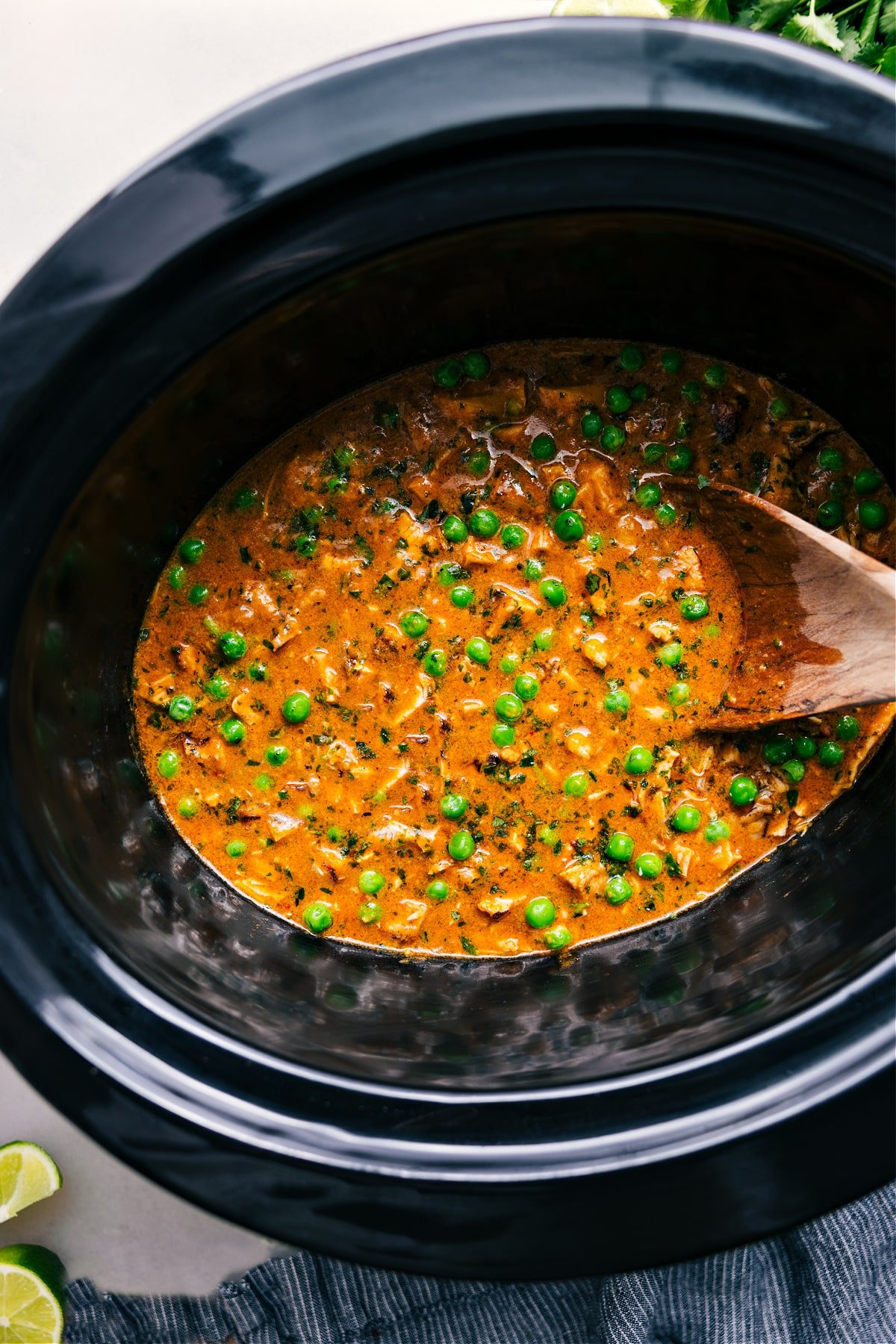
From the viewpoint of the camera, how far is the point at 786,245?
98.4 inches

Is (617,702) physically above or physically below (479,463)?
below

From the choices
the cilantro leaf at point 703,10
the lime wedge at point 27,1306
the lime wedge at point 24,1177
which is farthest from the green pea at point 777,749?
the lime wedge at point 27,1306

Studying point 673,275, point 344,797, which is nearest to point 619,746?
point 344,797

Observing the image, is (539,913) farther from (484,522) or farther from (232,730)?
(484,522)

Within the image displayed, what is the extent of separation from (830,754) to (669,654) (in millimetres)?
566

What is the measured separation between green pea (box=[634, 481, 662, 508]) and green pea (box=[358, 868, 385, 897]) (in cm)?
132

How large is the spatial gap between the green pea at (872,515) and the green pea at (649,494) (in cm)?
58

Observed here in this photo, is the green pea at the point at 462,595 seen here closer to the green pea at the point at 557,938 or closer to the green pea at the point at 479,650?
the green pea at the point at 479,650

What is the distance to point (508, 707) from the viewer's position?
123 inches

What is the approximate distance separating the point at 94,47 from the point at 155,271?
Answer: 1.33 metres

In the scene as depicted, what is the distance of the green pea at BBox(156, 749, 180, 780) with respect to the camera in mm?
3193

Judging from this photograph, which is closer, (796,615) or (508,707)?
(796,615)

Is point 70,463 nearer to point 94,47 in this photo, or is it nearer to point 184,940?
point 184,940

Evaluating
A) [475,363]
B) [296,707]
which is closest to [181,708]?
[296,707]
